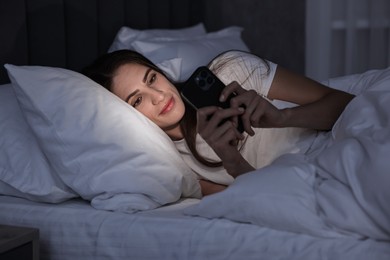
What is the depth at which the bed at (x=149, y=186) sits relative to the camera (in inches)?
41.1

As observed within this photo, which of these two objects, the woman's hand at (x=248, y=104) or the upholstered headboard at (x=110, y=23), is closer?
the woman's hand at (x=248, y=104)

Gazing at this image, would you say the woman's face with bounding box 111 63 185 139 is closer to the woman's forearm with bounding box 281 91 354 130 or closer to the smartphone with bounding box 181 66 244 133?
the smartphone with bounding box 181 66 244 133

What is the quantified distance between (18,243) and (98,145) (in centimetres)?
29

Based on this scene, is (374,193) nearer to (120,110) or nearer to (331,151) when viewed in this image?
(331,151)

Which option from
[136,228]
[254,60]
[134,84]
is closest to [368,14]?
[254,60]

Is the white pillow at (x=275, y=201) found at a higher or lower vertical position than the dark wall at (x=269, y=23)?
lower

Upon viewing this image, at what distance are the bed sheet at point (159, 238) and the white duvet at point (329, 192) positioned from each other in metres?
0.02

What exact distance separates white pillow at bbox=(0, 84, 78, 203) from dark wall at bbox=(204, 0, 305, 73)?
4.58 ft

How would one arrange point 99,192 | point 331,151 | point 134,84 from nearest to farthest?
point 331,151 < point 99,192 < point 134,84

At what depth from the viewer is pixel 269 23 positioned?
266 cm

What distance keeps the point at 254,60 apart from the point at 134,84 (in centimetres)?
33

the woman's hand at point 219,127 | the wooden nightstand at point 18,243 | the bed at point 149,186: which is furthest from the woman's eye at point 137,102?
the wooden nightstand at point 18,243

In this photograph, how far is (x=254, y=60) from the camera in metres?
1.61

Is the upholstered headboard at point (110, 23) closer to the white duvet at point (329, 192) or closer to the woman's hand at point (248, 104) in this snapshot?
the woman's hand at point (248, 104)
